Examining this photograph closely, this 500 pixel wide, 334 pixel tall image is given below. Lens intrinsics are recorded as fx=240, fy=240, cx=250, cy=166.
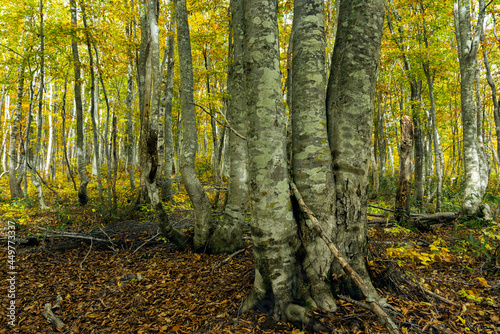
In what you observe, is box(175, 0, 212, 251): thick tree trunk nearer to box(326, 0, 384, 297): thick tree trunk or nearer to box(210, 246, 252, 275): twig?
box(210, 246, 252, 275): twig

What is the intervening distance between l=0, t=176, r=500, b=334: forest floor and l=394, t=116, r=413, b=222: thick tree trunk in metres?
0.45

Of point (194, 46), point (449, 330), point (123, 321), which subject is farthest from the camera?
point (194, 46)

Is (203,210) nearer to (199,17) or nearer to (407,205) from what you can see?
(407,205)

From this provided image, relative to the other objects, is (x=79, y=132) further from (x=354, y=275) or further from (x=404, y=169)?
(x=404, y=169)

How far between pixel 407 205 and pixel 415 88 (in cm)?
560

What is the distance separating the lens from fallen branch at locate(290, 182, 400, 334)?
1.65 m

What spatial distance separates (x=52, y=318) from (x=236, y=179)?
3043mm

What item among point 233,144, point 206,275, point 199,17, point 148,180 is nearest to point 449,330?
point 206,275

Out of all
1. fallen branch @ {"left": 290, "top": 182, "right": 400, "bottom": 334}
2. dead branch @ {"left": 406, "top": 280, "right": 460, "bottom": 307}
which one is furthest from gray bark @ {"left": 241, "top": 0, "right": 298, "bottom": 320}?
dead branch @ {"left": 406, "top": 280, "right": 460, "bottom": 307}

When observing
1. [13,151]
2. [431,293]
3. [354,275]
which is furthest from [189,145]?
[13,151]

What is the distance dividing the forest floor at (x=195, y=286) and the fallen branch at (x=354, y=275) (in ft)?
1.72

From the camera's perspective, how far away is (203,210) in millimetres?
4281

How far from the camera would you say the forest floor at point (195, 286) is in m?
2.31

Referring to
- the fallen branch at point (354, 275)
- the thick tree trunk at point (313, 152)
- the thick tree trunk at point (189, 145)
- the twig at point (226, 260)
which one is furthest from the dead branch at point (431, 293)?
the thick tree trunk at point (189, 145)
